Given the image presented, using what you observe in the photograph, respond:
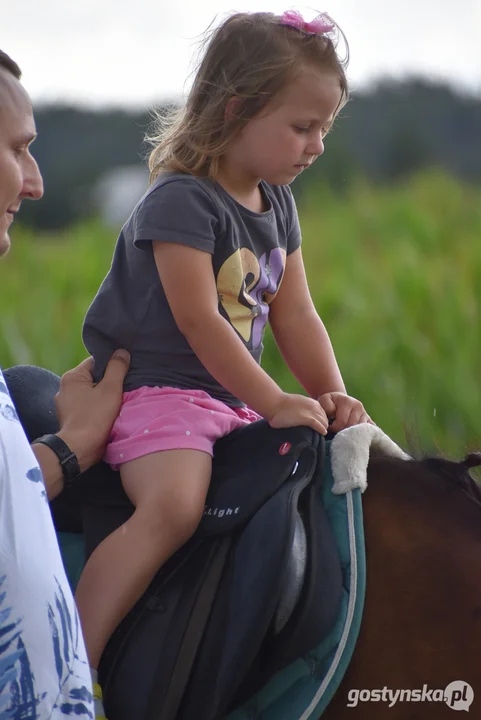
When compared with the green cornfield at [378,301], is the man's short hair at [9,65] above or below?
above

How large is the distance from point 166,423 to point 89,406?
0.57ft

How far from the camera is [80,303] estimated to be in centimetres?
577

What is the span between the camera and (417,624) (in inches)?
61.2

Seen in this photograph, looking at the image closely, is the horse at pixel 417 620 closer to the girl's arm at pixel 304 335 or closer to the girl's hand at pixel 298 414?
the girl's hand at pixel 298 414

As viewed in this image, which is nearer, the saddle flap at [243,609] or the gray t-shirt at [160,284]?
the saddle flap at [243,609]

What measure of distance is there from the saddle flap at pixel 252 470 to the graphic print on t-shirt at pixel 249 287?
0.26 metres

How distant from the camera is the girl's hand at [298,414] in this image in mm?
1678

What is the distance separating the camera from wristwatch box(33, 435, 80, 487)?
169 centimetres

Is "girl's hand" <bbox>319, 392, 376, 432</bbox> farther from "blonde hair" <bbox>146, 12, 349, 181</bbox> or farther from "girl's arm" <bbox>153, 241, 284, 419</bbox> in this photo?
"blonde hair" <bbox>146, 12, 349, 181</bbox>

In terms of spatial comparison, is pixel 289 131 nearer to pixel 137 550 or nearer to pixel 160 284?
pixel 160 284

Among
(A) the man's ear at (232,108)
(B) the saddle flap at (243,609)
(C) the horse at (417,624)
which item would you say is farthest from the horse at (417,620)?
(A) the man's ear at (232,108)

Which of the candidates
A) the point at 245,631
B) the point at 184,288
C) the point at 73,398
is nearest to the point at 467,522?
the point at 245,631

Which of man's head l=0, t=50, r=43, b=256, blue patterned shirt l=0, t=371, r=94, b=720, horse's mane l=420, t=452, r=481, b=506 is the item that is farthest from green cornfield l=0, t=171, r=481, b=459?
blue patterned shirt l=0, t=371, r=94, b=720

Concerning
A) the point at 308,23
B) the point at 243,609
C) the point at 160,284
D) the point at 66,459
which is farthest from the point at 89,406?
the point at 308,23
